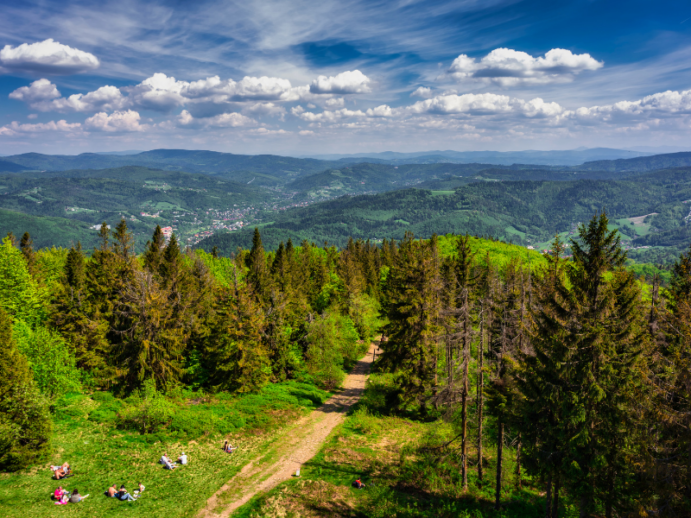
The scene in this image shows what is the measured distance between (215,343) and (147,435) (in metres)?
10.4

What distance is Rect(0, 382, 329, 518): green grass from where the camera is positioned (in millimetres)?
17594

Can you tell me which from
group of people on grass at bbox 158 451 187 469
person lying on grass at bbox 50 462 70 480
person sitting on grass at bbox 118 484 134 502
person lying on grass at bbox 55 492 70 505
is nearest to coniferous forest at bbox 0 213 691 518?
person lying on grass at bbox 50 462 70 480

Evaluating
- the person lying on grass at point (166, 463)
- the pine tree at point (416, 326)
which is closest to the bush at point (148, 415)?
the person lying on grass at point (166, 463)

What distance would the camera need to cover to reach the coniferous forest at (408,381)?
1554 cm

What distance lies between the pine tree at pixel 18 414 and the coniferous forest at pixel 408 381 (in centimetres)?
9

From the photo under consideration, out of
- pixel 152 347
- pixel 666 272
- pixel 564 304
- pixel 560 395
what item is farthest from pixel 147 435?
pixel 666 272

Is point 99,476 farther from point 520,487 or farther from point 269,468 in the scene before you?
point 520,487

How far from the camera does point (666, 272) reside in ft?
588

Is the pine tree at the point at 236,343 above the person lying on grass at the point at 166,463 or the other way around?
above

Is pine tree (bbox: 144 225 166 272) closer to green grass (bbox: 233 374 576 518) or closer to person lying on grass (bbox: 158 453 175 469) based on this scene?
person lying on grass (bbox: 158 453 175 469)

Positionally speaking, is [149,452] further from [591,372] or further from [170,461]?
[591,372]

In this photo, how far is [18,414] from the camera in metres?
18.4

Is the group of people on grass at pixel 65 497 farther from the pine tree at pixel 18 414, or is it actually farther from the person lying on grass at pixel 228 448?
the person lying on grass at pixel 228 448

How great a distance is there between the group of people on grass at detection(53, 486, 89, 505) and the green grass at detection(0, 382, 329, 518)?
0.31m
